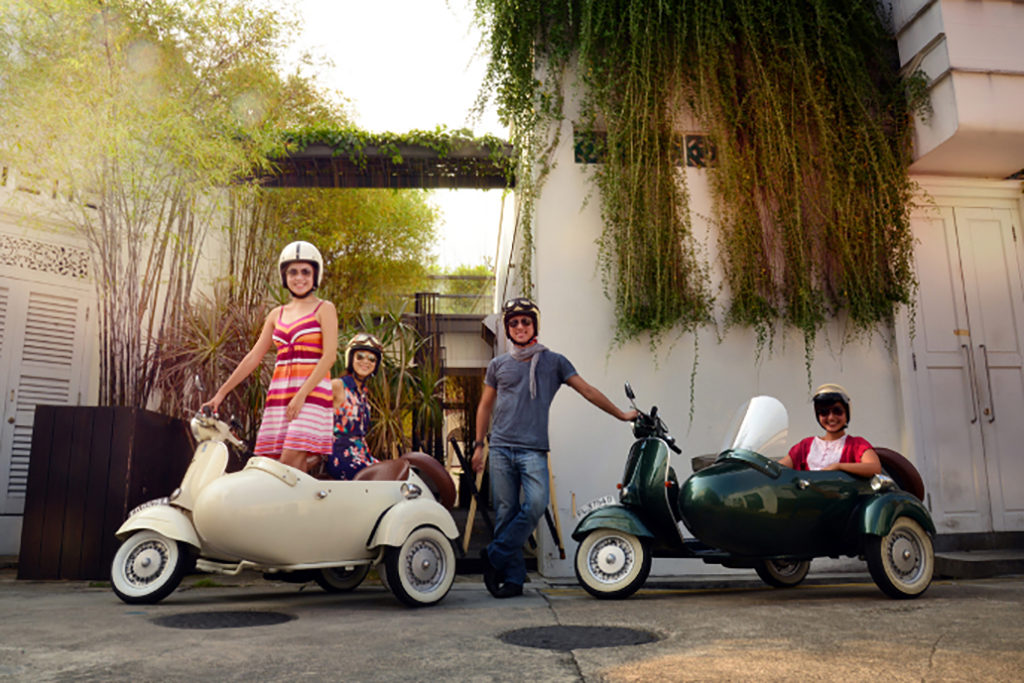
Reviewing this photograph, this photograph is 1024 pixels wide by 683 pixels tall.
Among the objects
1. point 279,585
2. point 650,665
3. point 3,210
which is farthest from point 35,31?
point 650,665

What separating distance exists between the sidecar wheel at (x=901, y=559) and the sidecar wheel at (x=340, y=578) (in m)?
2.61

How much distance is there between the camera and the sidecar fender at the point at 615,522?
364cm

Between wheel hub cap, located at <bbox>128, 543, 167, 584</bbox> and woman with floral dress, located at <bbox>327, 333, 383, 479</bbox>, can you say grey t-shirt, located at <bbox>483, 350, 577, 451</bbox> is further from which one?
wheel hub cap, located at <bbox>128, 543, 167, 584</bbox>

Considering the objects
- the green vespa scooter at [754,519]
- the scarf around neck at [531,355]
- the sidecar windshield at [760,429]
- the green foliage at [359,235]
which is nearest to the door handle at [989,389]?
the green vespa scooter at [754,519]

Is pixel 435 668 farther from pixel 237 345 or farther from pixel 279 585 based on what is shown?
pixel 237 345

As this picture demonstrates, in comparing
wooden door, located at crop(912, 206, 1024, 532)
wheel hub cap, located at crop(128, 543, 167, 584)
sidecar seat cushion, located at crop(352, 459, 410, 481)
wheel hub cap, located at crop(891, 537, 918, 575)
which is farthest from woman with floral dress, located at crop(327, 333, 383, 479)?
wooden door, located at crop(912, 206, 1024, 532)

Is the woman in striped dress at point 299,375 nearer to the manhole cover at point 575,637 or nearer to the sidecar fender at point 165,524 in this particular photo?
the sidecar fender at point 165,524

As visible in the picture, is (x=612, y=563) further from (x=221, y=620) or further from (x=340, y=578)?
(x=221, y=620)

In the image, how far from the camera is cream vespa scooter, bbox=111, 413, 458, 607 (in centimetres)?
321

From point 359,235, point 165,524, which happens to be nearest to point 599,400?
point 165,524

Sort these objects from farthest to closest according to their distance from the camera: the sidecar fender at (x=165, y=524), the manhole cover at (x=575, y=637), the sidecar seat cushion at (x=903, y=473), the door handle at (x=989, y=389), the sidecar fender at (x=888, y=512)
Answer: the door handle at (x=989, y=389)
the sidecar seat cushion at (x=903, y=473)
the sidecar fender at (x=888, y=512)
the sidecar fender at (x=165, y=524)
the manhole cover at (x=575, y=637)

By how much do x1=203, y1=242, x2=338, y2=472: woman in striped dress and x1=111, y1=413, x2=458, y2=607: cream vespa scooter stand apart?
0.21 metres

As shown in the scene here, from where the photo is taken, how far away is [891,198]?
541 centimetres

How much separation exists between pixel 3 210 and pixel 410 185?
12.4ft
